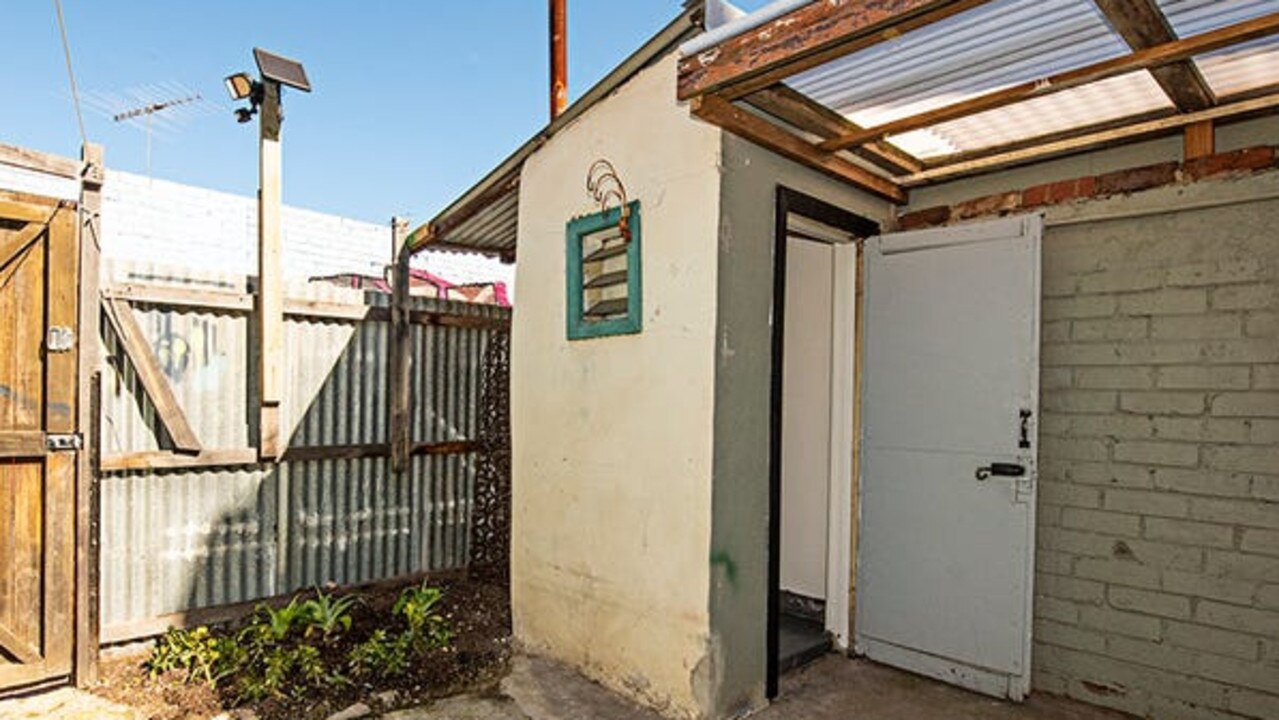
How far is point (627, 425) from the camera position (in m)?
3.20

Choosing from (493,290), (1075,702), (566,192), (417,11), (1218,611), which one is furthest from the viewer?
(493,290)

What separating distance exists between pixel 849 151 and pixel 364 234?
297 inches

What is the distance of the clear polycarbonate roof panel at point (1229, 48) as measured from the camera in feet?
6.08

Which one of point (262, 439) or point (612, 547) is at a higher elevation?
point (262, 439)

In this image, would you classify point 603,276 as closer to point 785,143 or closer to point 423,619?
point 785,143

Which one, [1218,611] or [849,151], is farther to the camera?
[849,151]

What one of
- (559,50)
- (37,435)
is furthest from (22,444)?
(559,50)

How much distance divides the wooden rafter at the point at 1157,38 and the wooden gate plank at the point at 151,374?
4156mm

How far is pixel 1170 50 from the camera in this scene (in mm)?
2006

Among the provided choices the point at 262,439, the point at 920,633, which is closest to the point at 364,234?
the point at 262,439

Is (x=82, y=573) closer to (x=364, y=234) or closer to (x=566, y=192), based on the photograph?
(x=566, y=192)

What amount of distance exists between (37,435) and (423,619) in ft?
6.65

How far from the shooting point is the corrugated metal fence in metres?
3.43

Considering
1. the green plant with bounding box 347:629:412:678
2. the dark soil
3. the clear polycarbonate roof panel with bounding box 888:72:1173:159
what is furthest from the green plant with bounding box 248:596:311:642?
the clear polycarbonate roof panel with bounding box 888:72:1173:159
